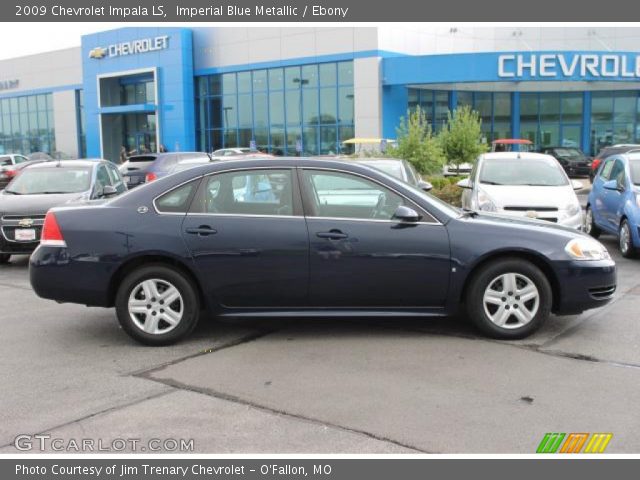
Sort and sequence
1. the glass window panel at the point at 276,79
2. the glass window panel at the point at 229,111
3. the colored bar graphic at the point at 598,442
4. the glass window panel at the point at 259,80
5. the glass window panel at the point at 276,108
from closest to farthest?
the colored bar graphic at the point at 598,442 → the glass window panel at the point at 276,79 → the glass window panel at the point at 276,108 → the glass window panel at the point at 259,80 → the glass window panel at the point at 229,111

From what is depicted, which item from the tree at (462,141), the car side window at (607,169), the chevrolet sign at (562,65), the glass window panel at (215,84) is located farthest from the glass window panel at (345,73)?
the car side window at (607,169)

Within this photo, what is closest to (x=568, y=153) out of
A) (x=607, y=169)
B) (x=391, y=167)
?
(x=607, y=169)

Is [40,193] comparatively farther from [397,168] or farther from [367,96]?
[367,96]

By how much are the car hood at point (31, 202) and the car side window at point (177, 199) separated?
4.88 metres

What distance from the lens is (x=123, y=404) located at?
4.62 m

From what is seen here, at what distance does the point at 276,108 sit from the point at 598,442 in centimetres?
3555

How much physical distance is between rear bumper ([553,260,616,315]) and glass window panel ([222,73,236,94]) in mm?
35788

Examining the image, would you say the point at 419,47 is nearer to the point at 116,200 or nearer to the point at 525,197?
the point at 525,197

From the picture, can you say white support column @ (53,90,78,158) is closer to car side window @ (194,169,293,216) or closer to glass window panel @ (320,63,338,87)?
glass window panel @ (320,63,338,87)

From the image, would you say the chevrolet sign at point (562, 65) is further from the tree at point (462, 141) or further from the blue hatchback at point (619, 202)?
the blue hatchback at point (619, 202)

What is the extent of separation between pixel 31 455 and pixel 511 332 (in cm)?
391

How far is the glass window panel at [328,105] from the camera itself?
35.8 metres

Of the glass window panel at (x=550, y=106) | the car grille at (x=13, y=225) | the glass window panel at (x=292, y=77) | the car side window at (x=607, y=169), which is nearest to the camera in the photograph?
the car grille at (x=13, y=225)

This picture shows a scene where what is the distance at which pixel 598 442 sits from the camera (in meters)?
3.96
